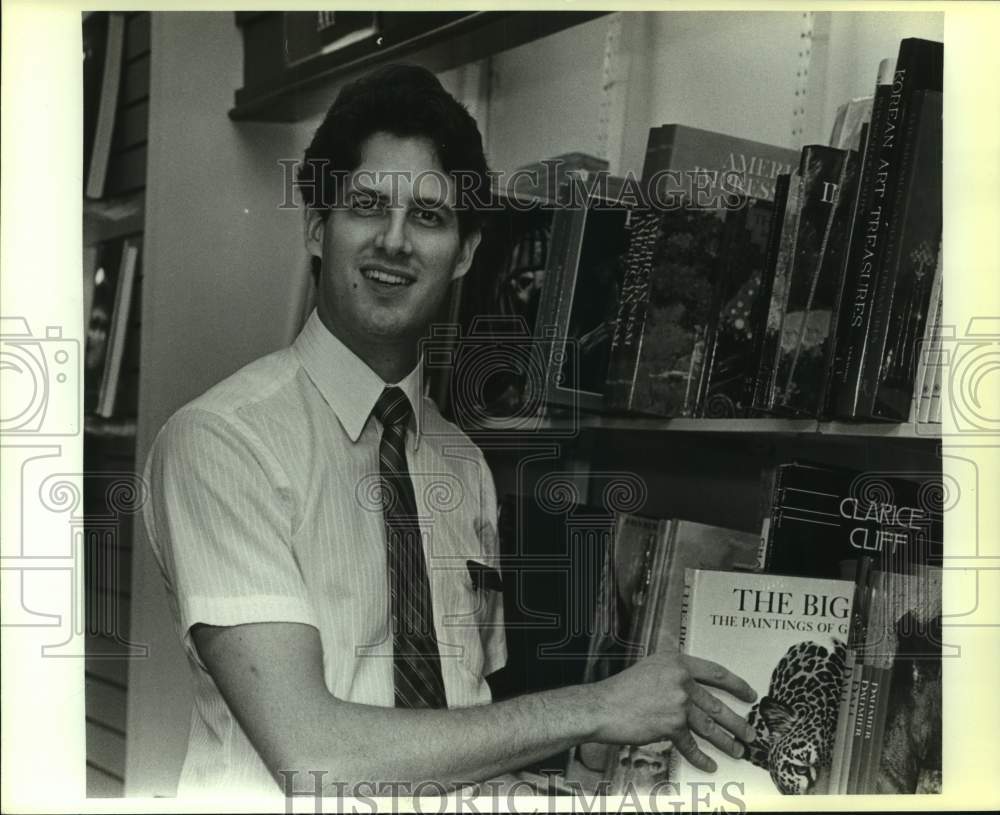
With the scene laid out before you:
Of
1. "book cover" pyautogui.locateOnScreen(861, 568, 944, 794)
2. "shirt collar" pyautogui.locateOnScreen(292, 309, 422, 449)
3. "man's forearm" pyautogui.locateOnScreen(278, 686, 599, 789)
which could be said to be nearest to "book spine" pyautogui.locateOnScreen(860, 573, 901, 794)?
"book cover" pyautogui.locateOnScreen(861, 568, 944, 794)

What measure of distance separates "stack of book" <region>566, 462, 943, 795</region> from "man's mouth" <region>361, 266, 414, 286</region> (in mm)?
481

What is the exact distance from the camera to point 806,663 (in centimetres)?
175

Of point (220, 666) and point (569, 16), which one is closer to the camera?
point (220, 666)

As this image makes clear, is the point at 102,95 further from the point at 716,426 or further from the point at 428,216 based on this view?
the point at 716,426

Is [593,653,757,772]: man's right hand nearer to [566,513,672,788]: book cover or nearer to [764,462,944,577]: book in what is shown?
[566,513,672,788]: book cover

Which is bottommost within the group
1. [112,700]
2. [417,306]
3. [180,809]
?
[180,809]

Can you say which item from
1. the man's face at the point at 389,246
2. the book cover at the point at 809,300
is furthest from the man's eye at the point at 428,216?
the book cover at the point at 809,300

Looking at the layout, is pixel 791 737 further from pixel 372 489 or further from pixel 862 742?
pixel 372 489

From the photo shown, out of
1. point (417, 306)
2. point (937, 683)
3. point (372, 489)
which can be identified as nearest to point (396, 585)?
point (372, 489)

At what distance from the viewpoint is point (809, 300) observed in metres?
1.70

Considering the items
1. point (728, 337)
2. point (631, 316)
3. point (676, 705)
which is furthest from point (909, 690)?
point (631, 316)

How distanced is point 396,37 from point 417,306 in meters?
0.41

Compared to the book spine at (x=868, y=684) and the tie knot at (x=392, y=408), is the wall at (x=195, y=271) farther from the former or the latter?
the book spine at (x=868, y=684)

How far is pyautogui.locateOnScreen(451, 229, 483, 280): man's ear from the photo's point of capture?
1781mm
